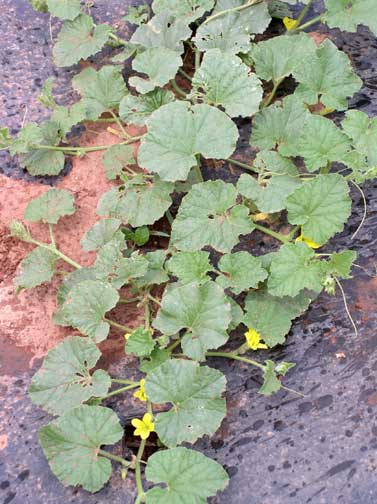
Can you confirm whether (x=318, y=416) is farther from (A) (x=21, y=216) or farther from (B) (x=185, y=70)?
(B) (x=185, y=70)

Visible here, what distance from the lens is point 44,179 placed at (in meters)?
3.01

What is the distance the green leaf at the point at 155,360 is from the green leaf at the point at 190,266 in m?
0.27

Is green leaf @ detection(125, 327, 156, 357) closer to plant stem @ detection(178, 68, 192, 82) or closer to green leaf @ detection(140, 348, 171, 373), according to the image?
green leaf @ detection(140, 348, 171, 373)

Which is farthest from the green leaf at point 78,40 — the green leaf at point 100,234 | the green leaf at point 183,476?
the green leaf at point 183,476

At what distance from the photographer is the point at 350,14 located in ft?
10.1

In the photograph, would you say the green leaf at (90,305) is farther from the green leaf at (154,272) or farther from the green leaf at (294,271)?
the green leaf at (294,271)

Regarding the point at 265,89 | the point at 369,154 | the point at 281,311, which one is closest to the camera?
the point at 281,311

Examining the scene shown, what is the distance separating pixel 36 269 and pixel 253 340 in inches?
36.1

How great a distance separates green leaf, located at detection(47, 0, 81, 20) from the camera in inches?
128

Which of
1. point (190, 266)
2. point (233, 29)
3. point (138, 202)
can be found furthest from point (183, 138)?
point (233, 29)

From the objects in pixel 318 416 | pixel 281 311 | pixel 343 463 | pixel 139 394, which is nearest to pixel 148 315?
pixel 139 394

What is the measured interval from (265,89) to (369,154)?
2.50ft

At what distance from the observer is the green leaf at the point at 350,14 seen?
9.91 ft

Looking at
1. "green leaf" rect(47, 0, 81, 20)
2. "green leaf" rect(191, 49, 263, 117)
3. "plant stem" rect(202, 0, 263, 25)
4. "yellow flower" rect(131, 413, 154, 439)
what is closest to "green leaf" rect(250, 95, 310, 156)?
"green leaf" rect(191, 49, 263, 117)
